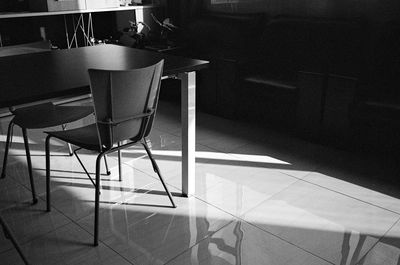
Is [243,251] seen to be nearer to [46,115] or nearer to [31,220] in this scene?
[31,220]

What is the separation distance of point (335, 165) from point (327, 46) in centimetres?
97

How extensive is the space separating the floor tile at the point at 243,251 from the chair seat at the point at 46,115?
120 centimetres

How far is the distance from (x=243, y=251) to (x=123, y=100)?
38.9 inches

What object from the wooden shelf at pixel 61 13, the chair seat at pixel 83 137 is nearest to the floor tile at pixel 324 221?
the chair seat at pixel 83 137

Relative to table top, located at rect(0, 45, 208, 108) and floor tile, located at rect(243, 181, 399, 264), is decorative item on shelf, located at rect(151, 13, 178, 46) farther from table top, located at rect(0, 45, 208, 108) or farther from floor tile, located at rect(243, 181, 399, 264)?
floor tile, located at rect(243, 181, 399, 264)

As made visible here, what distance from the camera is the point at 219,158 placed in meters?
3.15

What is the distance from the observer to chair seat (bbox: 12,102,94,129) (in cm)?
248

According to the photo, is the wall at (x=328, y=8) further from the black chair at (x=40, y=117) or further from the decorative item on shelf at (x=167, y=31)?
the black chair at (x=40, y=117)

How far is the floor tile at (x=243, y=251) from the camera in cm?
195

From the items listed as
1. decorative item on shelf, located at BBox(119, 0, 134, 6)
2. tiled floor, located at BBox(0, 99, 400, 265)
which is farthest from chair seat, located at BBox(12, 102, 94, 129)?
decorative item on shelf, located at BBox(119, 0, 134, 6)

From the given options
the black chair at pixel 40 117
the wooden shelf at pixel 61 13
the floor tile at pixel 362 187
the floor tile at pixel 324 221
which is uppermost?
the wooden shelf at pixel 61 13

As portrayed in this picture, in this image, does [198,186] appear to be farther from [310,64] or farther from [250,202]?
[310,64]

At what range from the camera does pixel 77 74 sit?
2.01 metres

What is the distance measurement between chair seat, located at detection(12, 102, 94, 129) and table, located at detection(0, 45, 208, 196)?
1.27 ft
